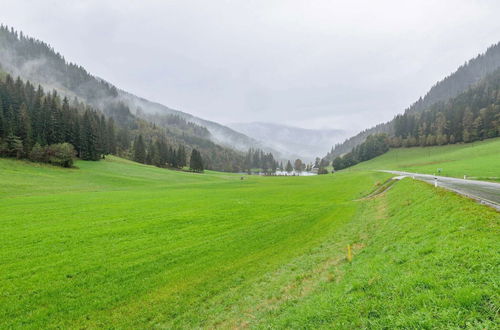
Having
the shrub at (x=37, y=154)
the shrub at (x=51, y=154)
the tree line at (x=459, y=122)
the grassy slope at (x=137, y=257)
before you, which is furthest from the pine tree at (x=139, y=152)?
the tree line at (x=459, y=122)

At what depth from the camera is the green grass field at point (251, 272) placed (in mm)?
6125

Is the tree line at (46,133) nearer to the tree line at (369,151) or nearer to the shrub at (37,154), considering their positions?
the shrub at (37,154)

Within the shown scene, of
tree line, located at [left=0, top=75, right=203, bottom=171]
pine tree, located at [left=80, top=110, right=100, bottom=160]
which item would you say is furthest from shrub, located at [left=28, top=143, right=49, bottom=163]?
pine tree, located at [left=80, top=110, right=100, bottom=160]

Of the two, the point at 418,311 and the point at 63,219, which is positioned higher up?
the point at 418,311

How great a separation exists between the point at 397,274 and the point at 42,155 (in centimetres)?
8204

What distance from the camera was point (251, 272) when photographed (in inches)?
466

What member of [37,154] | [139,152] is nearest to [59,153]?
[37,154]

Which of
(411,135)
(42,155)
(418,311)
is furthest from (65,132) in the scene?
(411,135)

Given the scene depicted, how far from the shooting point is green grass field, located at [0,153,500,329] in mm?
6125

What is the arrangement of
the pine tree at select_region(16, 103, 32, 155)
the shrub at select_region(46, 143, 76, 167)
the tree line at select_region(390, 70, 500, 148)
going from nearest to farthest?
the shrub at select_region(46, 143, 76, 167), the pine tree at select_region(16, 103, 32, 155), the tree line at select_region(390, 70, 500, 148)

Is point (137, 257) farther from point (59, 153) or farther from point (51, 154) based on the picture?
point (51, 154)

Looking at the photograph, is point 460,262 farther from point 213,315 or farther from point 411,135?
point 411,135

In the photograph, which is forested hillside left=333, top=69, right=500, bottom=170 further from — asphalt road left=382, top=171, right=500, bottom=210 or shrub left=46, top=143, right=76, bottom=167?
shrub left=46, top=143, right=76, bottom=167

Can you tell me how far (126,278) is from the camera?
1071 cm
